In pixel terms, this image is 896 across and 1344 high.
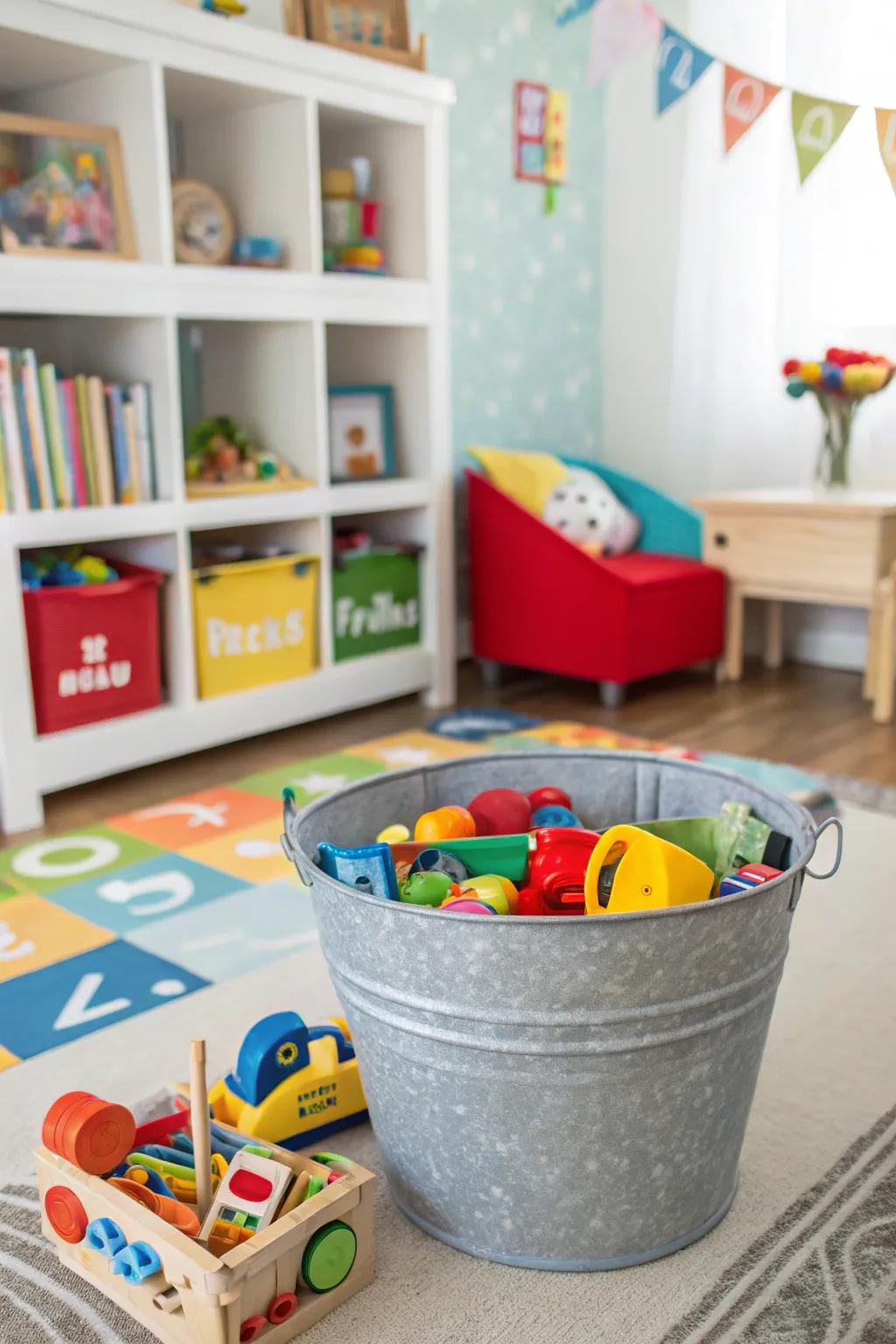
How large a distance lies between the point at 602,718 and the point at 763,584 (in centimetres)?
66

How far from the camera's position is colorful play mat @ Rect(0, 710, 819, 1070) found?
1678mm

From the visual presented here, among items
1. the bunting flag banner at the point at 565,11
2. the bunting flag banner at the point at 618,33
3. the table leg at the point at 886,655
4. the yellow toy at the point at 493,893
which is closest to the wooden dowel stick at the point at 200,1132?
the yellow toy at the point at 493,893

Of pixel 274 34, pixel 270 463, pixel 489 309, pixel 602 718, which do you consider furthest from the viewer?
pixel 489 309

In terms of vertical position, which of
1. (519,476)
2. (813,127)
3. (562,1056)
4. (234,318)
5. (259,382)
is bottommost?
(562,1056)

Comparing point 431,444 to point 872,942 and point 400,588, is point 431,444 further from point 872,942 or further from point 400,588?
point 872,942

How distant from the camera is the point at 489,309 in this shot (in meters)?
3.71

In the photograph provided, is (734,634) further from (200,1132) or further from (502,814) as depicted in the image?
(200,1132)

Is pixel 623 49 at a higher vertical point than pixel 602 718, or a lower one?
higher

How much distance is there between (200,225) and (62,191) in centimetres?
44

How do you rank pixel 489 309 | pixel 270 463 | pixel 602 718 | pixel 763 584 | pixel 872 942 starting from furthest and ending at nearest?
1. pixel 489 309
2. pixel 763 584
3. pixel 602 718
4. pixel 270 463
5. pixel 872 942

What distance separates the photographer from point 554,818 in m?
1.33

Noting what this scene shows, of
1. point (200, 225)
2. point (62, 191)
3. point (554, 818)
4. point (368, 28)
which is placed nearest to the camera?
point (554, 818)

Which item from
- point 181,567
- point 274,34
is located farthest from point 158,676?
point 274,34

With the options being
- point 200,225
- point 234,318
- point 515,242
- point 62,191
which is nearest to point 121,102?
point 62,191
